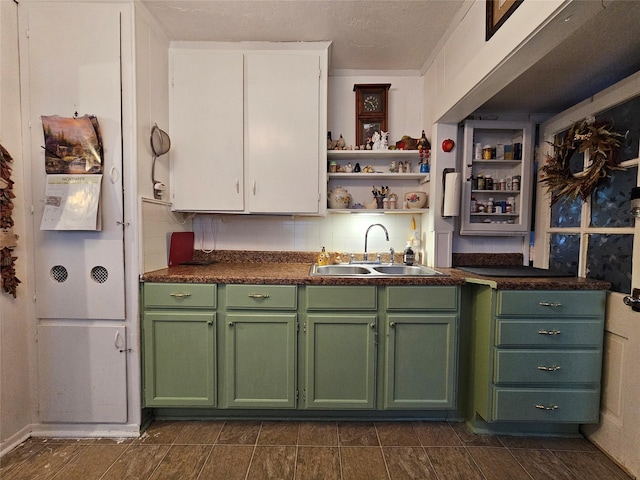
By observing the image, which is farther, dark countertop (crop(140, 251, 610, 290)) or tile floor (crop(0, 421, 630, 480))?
dark countertop (crop(140, 251, 610, 290))

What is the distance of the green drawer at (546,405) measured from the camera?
1.60 meters

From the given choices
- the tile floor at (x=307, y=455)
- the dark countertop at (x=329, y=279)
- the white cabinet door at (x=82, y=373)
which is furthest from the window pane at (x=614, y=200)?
the white cabinet door at (x=82, y=373)

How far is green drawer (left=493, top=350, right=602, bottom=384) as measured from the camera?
62.7 inches

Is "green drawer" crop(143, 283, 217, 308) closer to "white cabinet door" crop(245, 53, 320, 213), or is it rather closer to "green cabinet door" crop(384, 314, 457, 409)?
"white cabinet door" crop(245, 53, 320, 213)

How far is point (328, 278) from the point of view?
169 cm

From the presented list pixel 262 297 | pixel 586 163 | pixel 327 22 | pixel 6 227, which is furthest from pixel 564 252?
pixel 6 227

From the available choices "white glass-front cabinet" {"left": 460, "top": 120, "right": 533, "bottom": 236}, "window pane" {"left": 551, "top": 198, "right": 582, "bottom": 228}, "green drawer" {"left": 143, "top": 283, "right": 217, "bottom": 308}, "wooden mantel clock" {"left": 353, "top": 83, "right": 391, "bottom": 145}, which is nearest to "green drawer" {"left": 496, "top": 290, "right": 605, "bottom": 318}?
"window pane" {"left": 551, "top": 198, "right": 582, "bottom": 228}

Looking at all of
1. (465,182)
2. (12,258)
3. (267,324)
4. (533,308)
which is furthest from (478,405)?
(12,258)

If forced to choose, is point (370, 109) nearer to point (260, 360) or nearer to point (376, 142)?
point (376, 142)

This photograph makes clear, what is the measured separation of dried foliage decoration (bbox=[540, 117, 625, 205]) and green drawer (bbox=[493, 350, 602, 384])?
3.03 ft

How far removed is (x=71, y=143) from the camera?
161 centimetres

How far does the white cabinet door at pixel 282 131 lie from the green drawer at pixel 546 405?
1.62 metres

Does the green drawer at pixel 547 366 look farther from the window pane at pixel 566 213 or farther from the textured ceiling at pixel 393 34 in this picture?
the textured ceiling at pixel 393 34

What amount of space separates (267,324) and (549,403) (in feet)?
5.31
